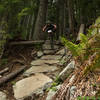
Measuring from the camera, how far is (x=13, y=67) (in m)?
6.78

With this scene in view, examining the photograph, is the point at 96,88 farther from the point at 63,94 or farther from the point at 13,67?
the point at 13,67

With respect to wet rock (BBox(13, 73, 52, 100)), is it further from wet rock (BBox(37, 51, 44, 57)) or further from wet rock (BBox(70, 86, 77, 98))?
wet rock (BBox(37, 51, 44, 57))

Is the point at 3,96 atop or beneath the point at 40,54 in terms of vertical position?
beneath

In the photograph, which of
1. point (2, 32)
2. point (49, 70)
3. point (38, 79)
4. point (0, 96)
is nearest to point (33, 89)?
point (38, 79)

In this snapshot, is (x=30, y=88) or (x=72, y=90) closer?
(x=72, y=90)

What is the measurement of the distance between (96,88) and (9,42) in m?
7.41

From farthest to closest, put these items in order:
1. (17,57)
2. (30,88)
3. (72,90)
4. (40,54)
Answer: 1. (17,57)
2. (40,54)
3. (30,88)
4. (72,90)

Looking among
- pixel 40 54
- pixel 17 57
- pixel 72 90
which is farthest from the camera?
pixel 17 57

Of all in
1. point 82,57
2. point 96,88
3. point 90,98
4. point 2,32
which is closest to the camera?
point 90,98

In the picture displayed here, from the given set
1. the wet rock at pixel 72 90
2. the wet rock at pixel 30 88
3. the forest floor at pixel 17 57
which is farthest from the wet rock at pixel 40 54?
the wet rock at pixel 72 90

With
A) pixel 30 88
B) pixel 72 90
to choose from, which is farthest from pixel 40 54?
pixel 72 90

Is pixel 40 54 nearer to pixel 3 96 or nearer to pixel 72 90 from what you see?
pixel 3 96

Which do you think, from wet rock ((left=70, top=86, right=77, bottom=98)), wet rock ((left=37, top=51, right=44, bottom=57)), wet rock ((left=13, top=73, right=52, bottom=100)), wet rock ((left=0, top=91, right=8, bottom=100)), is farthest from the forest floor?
wet rock ((left=70, top=86, right=77, bottom=98))

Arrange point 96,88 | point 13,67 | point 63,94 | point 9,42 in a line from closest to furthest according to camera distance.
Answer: point 96,88 < point 63,94 < point 13,67 < point 9,42
